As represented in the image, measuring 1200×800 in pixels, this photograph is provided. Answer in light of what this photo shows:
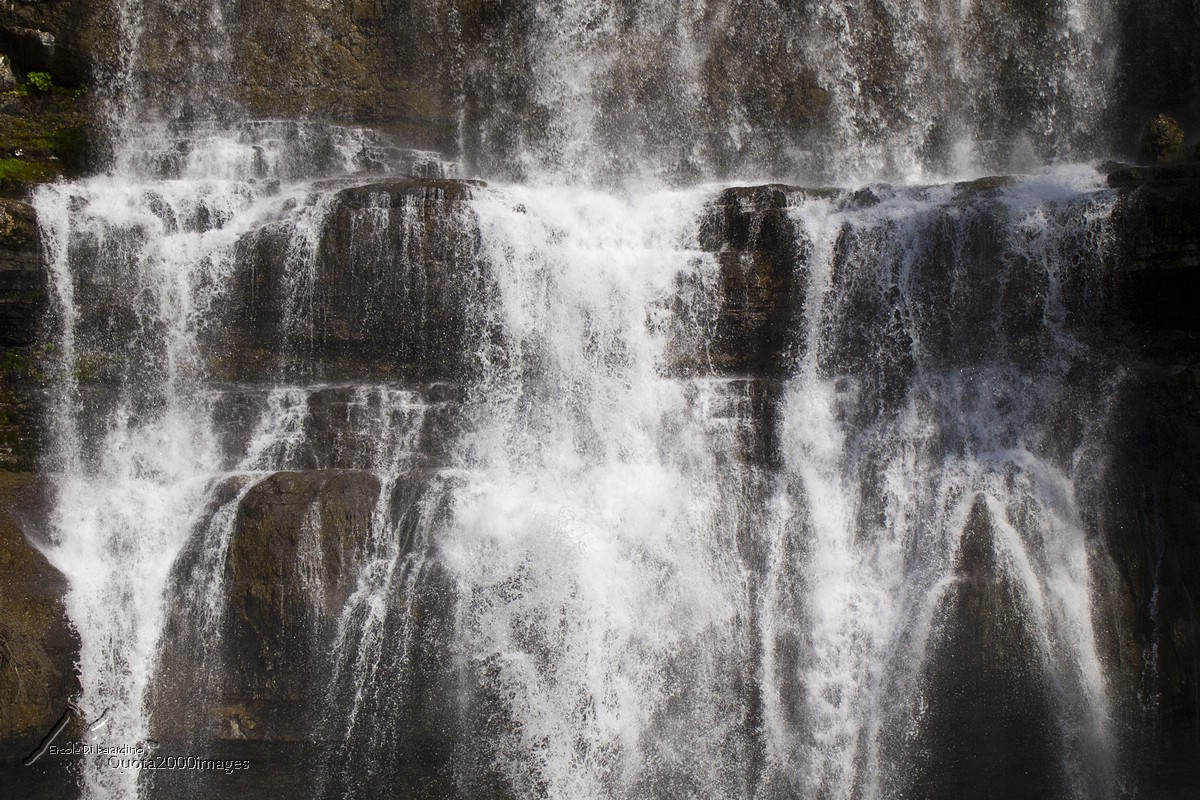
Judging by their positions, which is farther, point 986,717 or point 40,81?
point 40,81

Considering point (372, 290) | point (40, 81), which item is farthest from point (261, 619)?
point (40, 81)

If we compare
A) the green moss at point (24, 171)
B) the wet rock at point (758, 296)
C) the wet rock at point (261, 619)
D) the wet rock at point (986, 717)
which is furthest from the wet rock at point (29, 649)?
the wet rock at point (986, 717)

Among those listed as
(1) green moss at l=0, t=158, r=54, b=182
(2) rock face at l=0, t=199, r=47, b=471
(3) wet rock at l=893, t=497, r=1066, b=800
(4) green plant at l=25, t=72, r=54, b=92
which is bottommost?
(3) wet rock at l=893, t=497, r=1066, b=800

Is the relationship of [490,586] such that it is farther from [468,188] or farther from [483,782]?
[468,188]

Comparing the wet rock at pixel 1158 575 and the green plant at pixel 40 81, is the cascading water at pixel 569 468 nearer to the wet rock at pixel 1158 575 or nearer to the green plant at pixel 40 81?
the wet rock at pixel 1158 575

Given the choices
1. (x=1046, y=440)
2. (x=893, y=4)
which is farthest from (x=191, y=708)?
(x=893, y=4)

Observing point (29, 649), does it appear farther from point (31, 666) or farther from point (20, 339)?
point (20, 339)

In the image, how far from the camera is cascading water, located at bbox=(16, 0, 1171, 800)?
9.81 m

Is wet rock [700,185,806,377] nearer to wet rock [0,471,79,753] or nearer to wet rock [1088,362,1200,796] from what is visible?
wet rock [1088,362,1200,796]

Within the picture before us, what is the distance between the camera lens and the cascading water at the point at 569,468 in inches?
386

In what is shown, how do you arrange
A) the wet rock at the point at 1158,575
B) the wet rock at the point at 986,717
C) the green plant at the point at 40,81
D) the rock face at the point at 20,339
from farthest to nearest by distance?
the green plant at the point at 40,81
the rock face at the point at 20,339
the wet rock at the point at 1158,575
the wet rock at the point at 986,717

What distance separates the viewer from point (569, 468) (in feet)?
37.2

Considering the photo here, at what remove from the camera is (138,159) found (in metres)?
13.3

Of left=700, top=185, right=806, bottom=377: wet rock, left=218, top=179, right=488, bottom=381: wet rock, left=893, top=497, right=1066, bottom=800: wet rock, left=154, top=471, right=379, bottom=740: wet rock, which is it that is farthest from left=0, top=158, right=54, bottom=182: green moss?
left=893, top=497, right=1066, bottom=800: wet rock
